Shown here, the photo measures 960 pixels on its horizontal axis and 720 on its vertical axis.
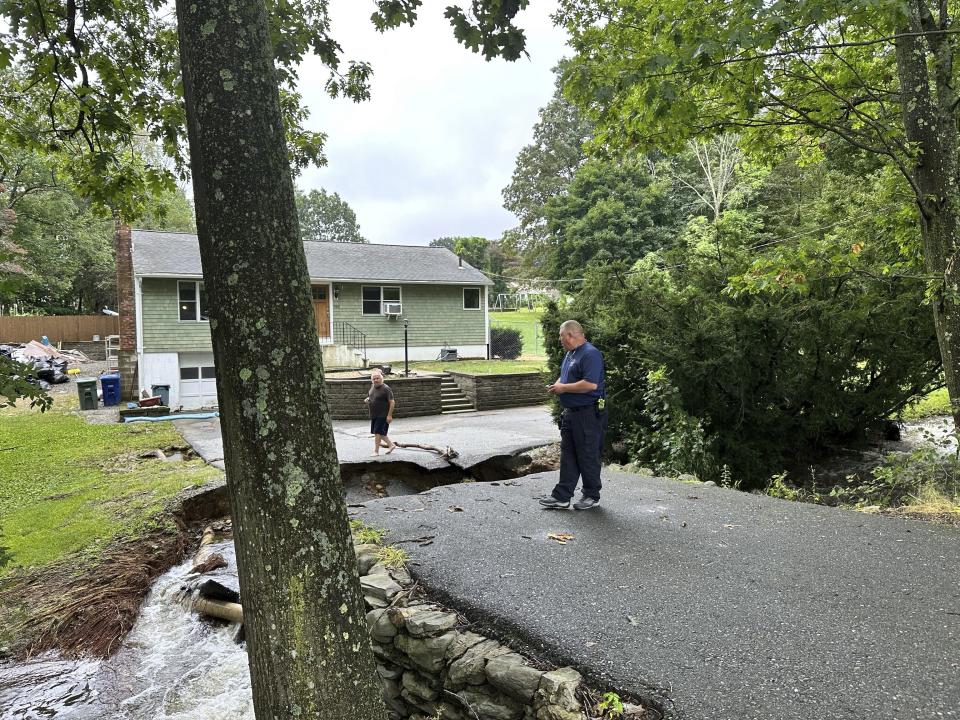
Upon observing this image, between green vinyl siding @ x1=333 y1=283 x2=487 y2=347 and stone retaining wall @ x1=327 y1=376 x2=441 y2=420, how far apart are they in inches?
305

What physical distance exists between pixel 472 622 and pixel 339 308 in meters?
21.1

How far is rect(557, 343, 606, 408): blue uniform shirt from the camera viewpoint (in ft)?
18.1

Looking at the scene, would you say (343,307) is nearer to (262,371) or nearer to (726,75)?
(726,75)

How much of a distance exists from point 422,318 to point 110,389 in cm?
1180

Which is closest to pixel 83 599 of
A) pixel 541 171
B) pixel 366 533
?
pixel 366 533

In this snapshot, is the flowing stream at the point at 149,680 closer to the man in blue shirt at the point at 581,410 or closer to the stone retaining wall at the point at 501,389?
the man in blue shirt at the point at 581,410

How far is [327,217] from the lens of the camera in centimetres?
7938

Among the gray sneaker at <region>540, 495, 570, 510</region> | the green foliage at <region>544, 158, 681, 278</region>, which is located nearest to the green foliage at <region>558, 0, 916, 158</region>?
the gray sneaker at <region>540, 495, 570, 510</region>

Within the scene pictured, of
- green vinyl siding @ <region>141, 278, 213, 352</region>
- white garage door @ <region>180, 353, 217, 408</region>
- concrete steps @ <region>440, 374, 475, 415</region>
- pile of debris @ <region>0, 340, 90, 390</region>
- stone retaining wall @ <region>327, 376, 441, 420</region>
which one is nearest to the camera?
stone retaining wall @ <region>327, 376, 441, 420</region>

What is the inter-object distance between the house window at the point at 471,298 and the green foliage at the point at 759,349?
17.0 metres

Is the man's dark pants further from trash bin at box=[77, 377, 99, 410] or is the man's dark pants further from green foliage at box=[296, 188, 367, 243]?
green foliage at box=[296, 188, 367, 243]

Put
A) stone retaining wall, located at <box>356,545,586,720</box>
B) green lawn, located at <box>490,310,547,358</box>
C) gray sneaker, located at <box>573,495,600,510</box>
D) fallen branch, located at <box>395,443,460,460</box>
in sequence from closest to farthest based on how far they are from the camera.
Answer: stone retaining wall, located at <box>356,545,586,720</box> < gray sneaker, located at <box>573,495,600,510</box> < fallen branch, located at <box>395,443,460,460</box> < green lawn, located at <box>490,310,547,358</box>

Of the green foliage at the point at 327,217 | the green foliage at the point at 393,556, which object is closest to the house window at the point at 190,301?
the green foliage at the point at 393,556

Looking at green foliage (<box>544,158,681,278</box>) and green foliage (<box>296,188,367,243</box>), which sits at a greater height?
green foliage (<box>296,188,367,243</box>)
